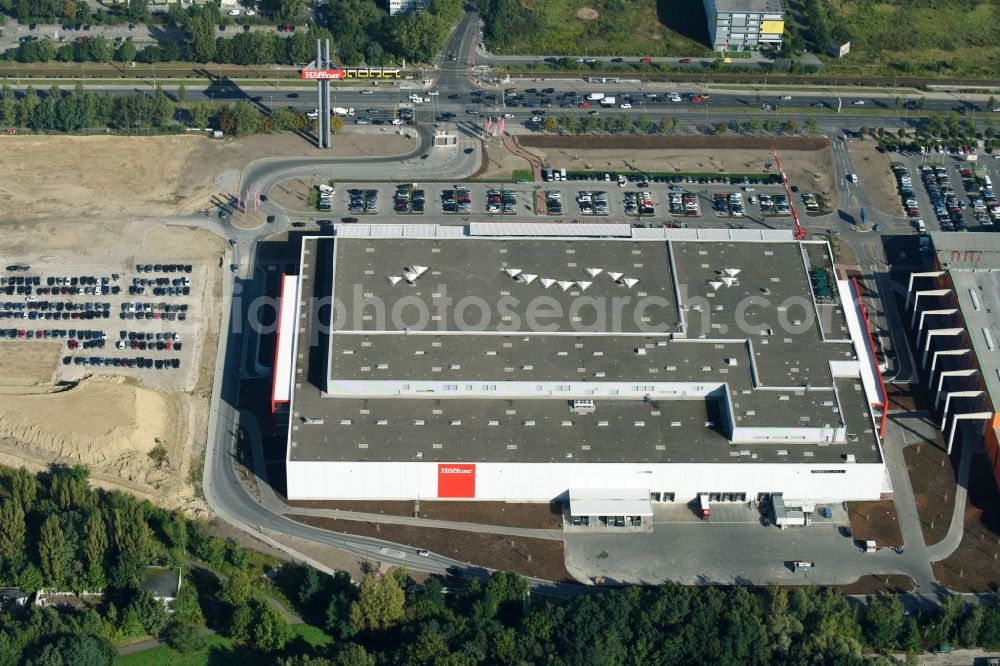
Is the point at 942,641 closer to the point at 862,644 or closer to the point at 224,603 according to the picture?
the point at 862,644

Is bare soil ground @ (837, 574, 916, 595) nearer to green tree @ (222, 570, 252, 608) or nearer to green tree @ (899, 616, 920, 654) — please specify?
green tree @ (899, 616, 920, 654)

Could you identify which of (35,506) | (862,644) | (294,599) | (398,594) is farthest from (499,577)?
(35,506)

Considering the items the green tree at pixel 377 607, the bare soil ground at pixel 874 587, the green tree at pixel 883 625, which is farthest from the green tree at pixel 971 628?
the green tree at pixel 377 607

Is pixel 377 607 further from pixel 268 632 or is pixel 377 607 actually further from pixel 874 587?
pixel 874 587

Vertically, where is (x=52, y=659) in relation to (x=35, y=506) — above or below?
below

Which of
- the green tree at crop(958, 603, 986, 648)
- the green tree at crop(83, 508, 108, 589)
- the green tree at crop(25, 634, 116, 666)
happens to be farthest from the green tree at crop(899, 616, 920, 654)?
the green tree at crop(83, 508, 108, 589)

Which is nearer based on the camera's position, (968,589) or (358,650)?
(358,650)

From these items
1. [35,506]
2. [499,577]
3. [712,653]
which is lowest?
[712,653]
